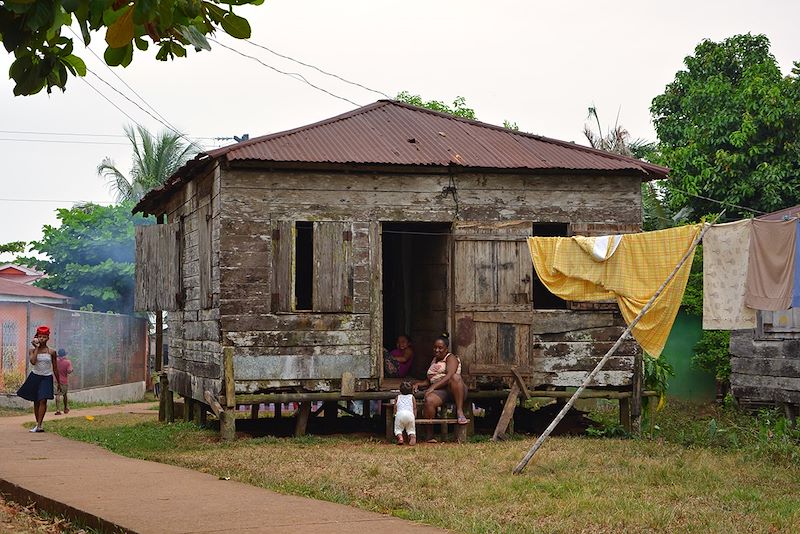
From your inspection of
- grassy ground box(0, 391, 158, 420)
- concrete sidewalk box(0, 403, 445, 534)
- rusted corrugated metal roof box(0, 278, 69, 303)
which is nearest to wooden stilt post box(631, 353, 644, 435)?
concrete sidewalk box(0, 403, 445, 534)

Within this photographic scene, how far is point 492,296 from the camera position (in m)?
13.9

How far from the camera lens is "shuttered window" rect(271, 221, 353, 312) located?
13.5 metres

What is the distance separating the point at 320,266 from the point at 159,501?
600 cm

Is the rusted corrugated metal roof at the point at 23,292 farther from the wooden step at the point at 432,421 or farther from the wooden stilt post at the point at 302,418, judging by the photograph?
the wooden step at the point at 432,421

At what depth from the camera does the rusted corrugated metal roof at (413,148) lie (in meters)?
13.5

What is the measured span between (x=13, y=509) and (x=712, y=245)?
7267mm

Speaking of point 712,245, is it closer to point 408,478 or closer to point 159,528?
point 408,478

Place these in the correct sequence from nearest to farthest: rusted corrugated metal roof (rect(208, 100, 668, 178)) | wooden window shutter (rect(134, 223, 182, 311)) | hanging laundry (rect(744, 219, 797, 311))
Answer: hanging laundry (rect(744, 219, 797, 311))
rusted corrugated metal roof (rect(208, 100, 668, 178))
wooden window shutter (rect(134, 223, 182, 311))

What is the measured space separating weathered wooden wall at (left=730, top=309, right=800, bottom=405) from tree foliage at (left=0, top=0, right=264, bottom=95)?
13.6 m

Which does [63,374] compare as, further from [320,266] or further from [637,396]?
[637,396]

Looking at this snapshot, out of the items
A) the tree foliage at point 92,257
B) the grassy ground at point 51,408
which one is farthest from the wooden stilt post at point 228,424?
the tree foliage at point 92,257

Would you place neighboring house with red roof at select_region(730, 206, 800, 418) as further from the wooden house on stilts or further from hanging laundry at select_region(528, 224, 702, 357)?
hanging laundry at select_region(528, 224, 702, 357)

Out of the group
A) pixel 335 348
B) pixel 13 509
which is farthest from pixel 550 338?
pixel 13 509

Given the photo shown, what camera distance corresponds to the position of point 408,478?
9.48 metres
